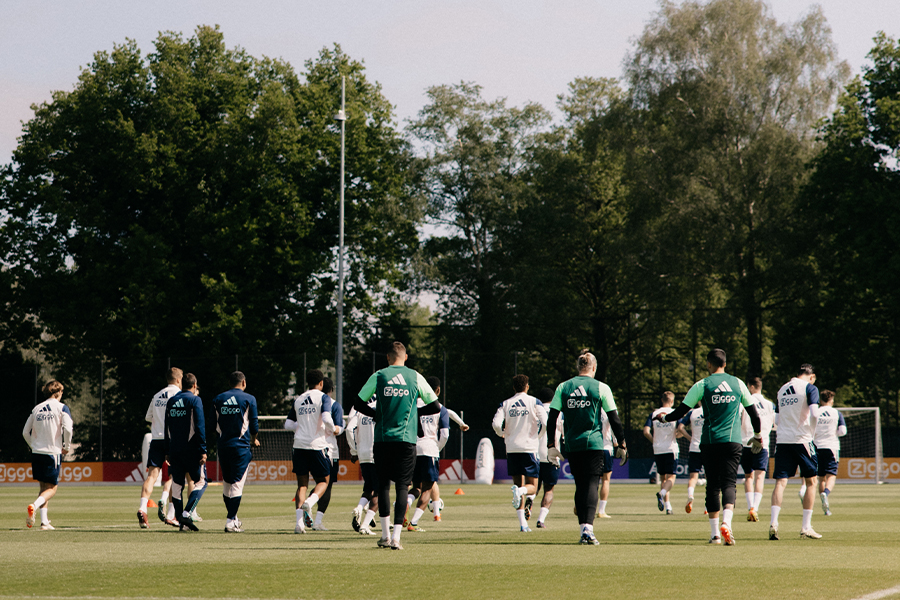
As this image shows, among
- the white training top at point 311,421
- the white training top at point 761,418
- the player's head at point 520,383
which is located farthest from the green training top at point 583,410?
the white training top at point 761,418

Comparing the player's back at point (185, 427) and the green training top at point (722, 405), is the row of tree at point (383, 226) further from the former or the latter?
the green training top at point (722, 405)

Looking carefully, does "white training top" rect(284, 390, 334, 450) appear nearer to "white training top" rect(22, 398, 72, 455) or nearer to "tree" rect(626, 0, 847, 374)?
"white training top" rect(22, 398, 72, 455)

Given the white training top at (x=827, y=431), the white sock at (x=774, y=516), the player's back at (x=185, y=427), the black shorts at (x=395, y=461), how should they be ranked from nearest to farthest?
the black shorts at (x=395, y=461) → the white sock at (x=774, y=516) → the player's back at (x=185, y=427) → the white training top at (x=827, y=431)

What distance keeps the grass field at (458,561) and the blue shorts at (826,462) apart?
3.72 ft

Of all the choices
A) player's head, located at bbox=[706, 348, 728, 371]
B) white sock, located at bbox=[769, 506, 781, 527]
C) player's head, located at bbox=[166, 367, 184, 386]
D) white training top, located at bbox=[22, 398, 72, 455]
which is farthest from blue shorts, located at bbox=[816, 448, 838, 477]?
white training top, located at bbox=[22, 398, 72, 455]

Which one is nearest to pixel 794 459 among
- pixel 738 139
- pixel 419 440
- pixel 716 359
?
pixel 716 359

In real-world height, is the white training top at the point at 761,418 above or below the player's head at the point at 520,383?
below

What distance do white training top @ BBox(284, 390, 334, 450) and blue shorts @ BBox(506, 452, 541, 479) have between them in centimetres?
269

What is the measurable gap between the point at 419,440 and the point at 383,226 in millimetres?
34844

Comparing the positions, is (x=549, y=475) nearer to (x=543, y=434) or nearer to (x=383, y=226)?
(x=543, y=434)

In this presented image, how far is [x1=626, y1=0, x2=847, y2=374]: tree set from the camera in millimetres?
45219

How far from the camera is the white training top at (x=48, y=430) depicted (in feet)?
54.3

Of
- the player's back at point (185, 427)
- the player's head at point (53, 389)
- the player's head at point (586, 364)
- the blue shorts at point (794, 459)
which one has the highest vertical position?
the player's head at point (586, 364)

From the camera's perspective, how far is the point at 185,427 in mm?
15641
